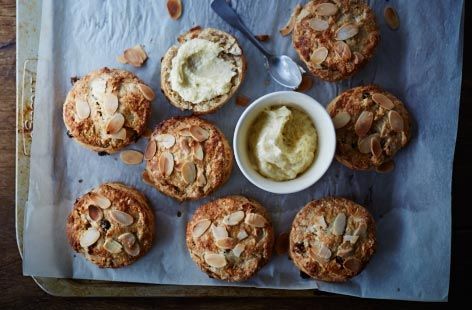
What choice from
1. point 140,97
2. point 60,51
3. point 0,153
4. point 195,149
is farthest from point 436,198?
point 0,153

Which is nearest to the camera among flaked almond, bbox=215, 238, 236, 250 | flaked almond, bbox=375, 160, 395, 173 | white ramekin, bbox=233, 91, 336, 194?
white ramekin, bbox=233, 91, 336, 194

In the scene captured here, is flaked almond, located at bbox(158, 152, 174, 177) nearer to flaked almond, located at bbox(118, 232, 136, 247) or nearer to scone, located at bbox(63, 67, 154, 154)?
scone, located at bbox(63, 67, 154, 154)

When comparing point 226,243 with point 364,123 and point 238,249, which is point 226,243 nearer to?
point 238,249

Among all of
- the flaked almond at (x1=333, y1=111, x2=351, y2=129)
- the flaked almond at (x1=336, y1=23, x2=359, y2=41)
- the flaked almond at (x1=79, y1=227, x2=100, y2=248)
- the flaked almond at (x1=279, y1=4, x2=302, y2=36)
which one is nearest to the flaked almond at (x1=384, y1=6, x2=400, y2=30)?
the flaked almond at (x1=336, y1=23, x2=359, y2=41)

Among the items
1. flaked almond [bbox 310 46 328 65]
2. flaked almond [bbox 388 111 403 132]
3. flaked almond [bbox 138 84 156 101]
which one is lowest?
flaked almond [bbox 138 84 156 101]

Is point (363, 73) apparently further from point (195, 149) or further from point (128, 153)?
→ point (128, 153)

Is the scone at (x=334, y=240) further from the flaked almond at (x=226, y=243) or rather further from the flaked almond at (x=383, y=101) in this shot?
the flaked almond at (x=383, y=101)

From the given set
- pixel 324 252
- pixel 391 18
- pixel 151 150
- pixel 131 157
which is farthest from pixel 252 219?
pixel 391 18
